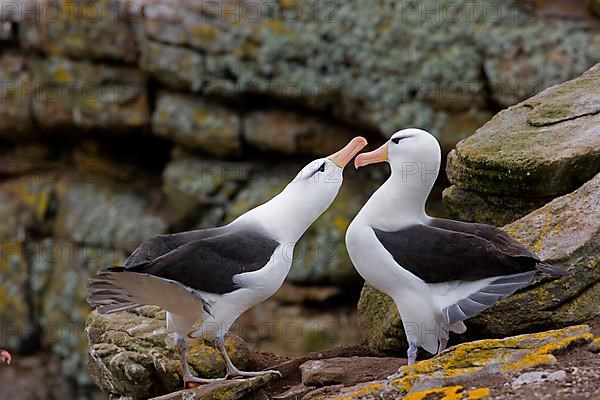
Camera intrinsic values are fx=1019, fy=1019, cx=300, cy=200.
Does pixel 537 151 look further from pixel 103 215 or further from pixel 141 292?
pixel 103 215

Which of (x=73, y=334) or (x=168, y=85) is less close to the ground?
(x=168, y=85)

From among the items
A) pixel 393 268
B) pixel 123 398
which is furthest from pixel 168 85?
pixel 393 268

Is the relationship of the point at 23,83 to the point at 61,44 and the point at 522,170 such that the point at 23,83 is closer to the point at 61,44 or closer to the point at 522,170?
the point at 61,44

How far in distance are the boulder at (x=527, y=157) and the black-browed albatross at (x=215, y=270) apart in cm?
116

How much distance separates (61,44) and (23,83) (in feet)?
2.46

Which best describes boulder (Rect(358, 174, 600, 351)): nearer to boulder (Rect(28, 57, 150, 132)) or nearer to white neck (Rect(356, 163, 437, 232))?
white neck (Rect(356, 163, 437, 232))

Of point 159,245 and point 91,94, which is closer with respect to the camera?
point 159,245

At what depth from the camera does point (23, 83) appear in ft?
41.4

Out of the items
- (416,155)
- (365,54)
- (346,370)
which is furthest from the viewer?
(365,54)

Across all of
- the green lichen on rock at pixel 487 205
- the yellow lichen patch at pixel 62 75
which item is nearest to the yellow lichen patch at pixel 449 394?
the green lichen on rock at pixel 487 205

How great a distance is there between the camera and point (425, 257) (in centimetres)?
Result: 546

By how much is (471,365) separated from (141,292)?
1811mm

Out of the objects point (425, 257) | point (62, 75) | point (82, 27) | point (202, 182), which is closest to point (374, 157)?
point (425, 257)

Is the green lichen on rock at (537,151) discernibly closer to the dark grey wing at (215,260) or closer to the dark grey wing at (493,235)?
the dark grey wing at (493,235)
